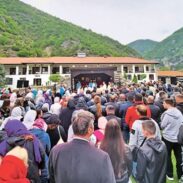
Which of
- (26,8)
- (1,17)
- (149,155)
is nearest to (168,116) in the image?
(149,155)

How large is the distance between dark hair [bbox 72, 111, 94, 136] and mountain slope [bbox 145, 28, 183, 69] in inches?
5038

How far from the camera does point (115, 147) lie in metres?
3.53

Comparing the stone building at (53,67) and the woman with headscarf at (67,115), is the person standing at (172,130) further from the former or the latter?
the stone building at (53,67)

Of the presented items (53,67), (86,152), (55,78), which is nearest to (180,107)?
(86,152)

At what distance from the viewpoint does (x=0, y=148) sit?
135 inches

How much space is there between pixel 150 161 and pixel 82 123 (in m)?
1.53

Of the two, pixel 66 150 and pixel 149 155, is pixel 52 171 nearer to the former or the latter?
pixel 66 150

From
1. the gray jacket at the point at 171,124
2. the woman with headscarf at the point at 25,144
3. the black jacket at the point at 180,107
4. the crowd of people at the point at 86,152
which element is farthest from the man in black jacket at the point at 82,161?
the black jacket at the point at 180,107

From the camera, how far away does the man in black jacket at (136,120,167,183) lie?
12.9 feet

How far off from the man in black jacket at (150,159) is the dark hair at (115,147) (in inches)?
20.2

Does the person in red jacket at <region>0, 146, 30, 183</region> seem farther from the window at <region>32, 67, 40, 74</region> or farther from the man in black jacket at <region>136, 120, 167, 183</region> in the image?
the window at <region>32, 67, 40, 74</region>

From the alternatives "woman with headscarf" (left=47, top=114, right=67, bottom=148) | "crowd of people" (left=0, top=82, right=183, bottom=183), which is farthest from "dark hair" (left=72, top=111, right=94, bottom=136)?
"woman with headscarf" (left=47, top=114, right=67, bottom=148)

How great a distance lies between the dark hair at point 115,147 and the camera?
3514mm

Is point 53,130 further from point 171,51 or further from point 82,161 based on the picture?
point 171,51
